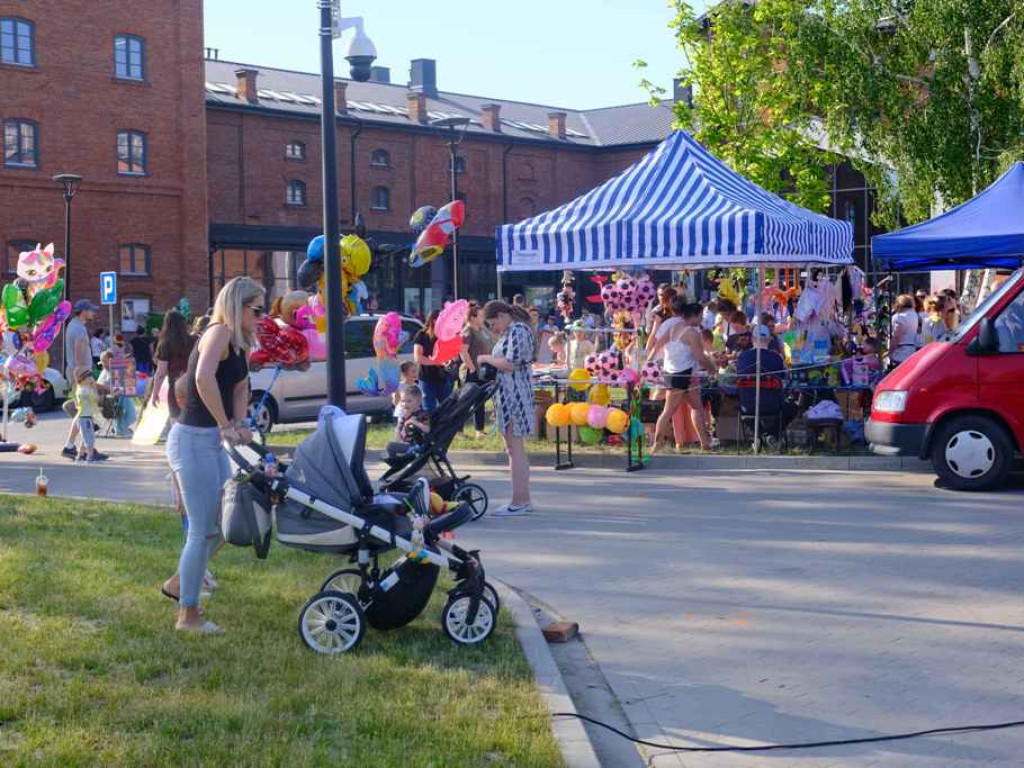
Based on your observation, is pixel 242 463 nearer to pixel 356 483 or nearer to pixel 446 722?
pixel 356 483

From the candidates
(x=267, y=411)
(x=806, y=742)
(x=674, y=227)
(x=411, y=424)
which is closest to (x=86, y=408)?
(x=267, y=411)

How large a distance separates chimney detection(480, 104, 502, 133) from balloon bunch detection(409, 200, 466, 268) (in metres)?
48.0

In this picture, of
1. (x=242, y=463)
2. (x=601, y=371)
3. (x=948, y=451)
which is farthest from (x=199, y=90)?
(x=242, y=463)

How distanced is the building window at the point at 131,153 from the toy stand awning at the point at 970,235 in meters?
34.5

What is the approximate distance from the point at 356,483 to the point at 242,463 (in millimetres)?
580

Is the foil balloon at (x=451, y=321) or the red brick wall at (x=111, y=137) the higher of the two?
the red brick wall at (x=111, y=137)

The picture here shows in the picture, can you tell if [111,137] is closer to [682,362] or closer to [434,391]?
[434,391]

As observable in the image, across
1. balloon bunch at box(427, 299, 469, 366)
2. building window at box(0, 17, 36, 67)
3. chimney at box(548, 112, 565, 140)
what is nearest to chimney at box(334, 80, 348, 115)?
chimney at box(548, 112, 565, 140)

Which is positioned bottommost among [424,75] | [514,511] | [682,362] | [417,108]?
[514,511]

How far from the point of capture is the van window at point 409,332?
23336 millimetres

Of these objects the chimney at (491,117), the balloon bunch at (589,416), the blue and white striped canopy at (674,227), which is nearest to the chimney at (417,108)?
the chimney at (491,117)

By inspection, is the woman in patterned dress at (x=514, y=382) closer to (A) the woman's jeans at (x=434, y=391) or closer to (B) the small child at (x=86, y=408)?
(A) the woman's jeans at (x=434, y=391)

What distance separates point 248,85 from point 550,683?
5258 centimetres

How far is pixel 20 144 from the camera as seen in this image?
43219 millimetres
